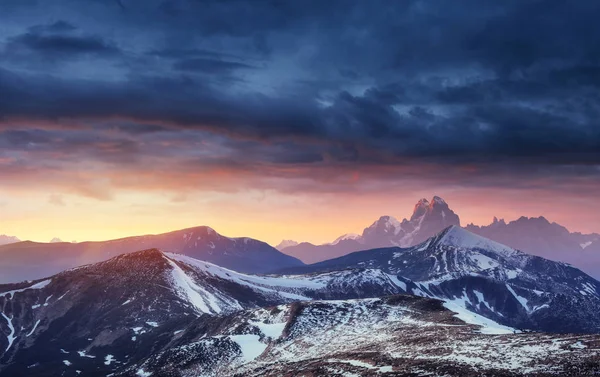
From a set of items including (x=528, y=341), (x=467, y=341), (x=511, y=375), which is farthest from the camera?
(x=467, y=341)

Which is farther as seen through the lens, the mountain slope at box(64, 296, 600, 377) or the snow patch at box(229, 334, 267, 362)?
the snow patch at box(229, 334, 267, 362)

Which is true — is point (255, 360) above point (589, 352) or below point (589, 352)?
below

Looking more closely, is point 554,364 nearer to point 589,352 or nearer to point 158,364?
point 589,352

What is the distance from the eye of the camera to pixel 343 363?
85.2 m

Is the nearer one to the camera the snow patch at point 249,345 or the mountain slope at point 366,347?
the mountain slope at point 366,347

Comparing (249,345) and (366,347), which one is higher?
(366,347)

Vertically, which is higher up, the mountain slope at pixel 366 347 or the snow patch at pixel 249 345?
the mountain slope at pixel 366 347

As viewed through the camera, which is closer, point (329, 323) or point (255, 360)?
point (255, 360)

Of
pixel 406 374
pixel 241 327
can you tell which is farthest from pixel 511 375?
pixel 241 327

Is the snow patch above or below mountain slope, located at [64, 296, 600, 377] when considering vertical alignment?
below

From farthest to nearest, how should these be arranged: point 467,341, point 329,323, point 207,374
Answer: point 329,323 < point 207,374 < point 467,341

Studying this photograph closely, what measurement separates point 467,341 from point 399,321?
59270 mm

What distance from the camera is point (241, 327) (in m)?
165

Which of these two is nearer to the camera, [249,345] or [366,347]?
[366,347]
